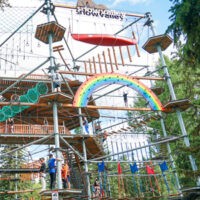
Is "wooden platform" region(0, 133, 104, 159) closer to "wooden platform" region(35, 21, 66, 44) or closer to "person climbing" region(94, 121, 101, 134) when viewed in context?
"person climbing" region(94, 121, 101, 134)

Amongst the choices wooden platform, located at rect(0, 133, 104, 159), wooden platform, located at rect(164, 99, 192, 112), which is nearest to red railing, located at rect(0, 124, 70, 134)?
wooden platform, located at rect(0, 133, 104, 159)

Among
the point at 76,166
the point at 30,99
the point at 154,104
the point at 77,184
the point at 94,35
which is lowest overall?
the point at 77,184

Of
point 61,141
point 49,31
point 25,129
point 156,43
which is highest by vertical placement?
point 156,43

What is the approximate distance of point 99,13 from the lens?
52.0 feet

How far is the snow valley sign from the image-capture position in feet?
51.2

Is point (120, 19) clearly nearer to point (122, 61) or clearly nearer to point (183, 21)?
point (122, 61)

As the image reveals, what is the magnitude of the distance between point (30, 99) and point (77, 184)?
17.3 ft

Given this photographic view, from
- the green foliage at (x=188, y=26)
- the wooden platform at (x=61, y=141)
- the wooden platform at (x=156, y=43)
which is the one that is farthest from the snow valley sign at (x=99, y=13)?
the green foliage at (x=188, y=26)

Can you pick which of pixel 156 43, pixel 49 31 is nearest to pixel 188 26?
pixel 49 31

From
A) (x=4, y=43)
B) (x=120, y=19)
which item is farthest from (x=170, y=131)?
(x=4, y=43)

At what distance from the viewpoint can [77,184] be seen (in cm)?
1583

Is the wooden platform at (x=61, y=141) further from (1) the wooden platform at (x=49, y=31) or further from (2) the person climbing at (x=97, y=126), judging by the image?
(1) the wooden platform at (x=49, y=31)

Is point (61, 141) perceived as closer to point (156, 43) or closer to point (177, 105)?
point (177, 105)

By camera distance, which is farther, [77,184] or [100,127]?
[100,127]
